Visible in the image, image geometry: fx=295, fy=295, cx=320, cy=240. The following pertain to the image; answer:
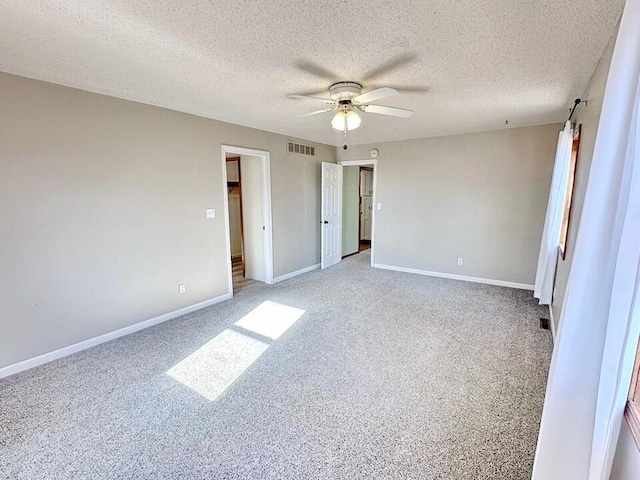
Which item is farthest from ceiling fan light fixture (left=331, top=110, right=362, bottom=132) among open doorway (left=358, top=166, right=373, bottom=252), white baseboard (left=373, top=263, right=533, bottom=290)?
open doorway (left=358, top=166, right=373, bottom=252)

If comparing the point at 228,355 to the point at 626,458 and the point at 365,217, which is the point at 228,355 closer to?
the point at 626,458

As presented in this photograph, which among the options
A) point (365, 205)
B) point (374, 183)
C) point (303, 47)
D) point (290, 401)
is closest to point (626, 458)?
point (290, 401)

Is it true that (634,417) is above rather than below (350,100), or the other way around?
below

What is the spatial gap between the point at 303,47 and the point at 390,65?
66 centimetres

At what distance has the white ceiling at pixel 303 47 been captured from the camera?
1518 millimetres

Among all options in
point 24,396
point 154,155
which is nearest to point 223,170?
point 154,155

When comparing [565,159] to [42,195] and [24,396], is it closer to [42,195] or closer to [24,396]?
[42,195]

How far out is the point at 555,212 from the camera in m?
3.22

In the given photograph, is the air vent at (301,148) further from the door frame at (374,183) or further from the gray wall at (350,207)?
the gray wall at (350,207)

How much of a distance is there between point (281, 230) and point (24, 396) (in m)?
3.34

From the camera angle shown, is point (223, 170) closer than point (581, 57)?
No

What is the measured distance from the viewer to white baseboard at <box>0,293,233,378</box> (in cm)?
243

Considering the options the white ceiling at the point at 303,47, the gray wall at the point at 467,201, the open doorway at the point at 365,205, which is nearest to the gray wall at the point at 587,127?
the white ceiling at the point at 303,47

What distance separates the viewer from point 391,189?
5328 mm
